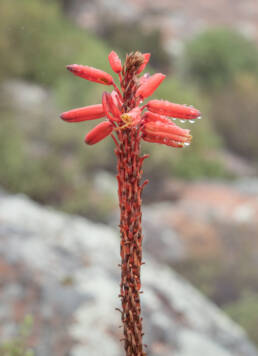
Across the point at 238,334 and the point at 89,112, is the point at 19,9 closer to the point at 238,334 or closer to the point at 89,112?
the point at 238,334

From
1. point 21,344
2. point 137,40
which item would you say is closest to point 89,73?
point 21,344

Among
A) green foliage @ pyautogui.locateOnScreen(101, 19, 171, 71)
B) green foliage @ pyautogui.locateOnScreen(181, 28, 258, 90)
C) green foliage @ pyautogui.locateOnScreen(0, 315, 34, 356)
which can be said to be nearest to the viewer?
green foliage @ pyautogui.locateOnScreen(0, 315, 34, 356)

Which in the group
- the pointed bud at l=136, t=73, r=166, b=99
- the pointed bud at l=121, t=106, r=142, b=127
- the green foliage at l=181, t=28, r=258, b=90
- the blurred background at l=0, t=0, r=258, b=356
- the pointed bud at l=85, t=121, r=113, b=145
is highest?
the green foliage at l=181, t=28, r=258, b=90

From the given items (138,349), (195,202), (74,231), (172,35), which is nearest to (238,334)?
(74,231)

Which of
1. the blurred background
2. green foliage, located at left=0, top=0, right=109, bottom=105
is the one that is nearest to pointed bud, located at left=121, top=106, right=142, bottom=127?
the blurred background

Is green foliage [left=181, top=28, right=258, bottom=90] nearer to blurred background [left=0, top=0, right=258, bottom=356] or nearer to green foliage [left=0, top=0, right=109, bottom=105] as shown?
blurred background [left=0, top=0, right=258, bottom=356]

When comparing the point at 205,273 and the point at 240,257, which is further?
the point at 240,257

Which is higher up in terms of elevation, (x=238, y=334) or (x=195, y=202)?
(x=195, y=202)

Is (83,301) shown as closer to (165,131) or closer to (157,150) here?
(165,131)
